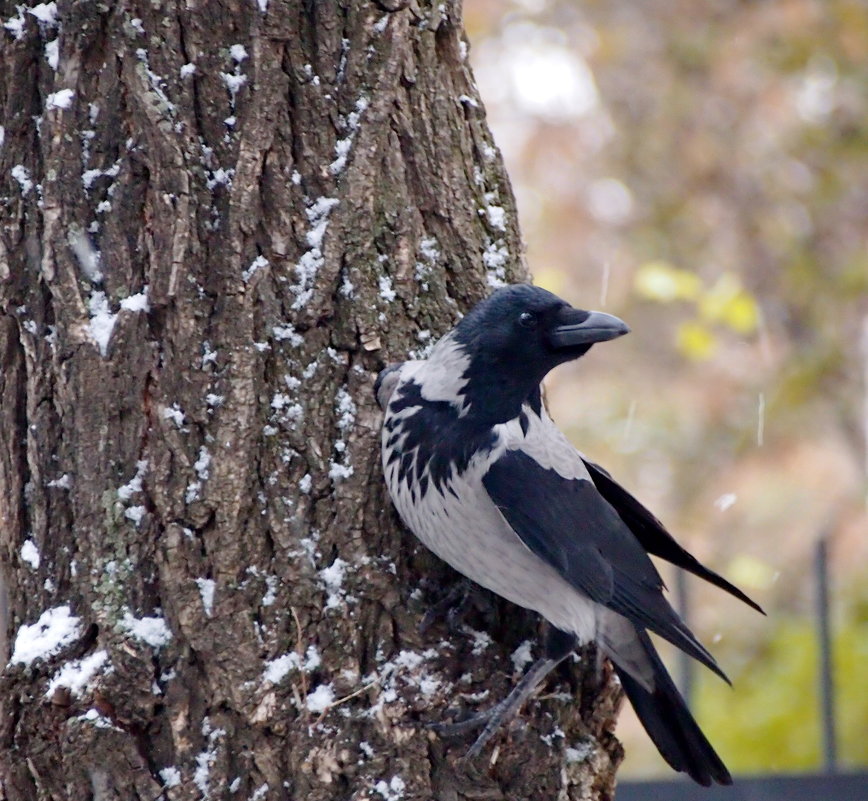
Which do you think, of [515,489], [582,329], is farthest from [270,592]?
[582,329]

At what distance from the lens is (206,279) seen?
7.50 feet

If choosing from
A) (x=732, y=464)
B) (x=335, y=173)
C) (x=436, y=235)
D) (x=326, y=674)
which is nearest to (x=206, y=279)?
(x=335, y=173)

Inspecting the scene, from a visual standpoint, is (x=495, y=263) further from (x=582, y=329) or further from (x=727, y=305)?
(x=727, y=305)

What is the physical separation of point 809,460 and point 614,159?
130 inches

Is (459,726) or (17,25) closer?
(459,726)

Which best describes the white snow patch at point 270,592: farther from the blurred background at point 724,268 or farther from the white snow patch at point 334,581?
the blurred background at point 724,268

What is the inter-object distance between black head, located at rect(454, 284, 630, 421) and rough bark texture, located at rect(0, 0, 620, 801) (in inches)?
9.4

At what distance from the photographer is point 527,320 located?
92.0 inches

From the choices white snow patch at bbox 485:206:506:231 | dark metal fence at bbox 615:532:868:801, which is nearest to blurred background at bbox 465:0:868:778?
dark metal fence at bbox 615:532:868:801

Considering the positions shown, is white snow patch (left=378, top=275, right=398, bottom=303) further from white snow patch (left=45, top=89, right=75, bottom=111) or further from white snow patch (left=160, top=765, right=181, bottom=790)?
white snow patch (left=160, top=765, right=181, bottom=790)

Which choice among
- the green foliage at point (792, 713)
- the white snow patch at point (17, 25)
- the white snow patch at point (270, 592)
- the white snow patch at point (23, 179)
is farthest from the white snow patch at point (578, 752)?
the green foliage at point (792, 713)

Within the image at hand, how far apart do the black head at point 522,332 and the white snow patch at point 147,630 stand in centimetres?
89

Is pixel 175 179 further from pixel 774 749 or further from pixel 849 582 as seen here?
pixel 849 582

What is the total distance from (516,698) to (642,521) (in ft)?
1.98
